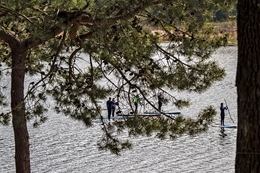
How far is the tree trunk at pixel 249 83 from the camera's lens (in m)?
4.20

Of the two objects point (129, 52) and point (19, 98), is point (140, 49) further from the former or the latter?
point (19, 98)

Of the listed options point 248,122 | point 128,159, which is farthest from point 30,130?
point 248,122

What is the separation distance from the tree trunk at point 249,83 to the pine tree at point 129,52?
3.70m

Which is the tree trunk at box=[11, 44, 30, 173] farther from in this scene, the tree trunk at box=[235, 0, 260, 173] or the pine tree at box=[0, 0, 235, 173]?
the tree trunk at box=[235, 0, 260, 173]

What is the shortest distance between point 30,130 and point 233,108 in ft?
32.0

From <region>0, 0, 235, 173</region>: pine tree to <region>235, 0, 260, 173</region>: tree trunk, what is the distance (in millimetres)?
3704

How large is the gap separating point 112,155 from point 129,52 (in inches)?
493

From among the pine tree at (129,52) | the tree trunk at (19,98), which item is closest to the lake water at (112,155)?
the tree trunk at (19,98)

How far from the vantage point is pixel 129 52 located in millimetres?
8594

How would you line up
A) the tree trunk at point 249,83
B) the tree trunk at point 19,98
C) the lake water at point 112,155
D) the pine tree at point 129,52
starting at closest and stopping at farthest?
the tree trunk at point 249,83 < the pine tree at point 129,52 < the tree trunk at point 19,98 < the lake water at point 112,155

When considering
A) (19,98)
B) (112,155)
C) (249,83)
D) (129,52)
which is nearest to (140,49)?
(129,52)

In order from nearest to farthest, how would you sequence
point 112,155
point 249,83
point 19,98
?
point 249,83, point 19,98, point 112,155

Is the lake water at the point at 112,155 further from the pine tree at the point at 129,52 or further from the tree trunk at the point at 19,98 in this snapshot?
the pine tree at the point at 129,52

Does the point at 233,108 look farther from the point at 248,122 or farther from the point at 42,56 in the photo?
the point at 248,122
